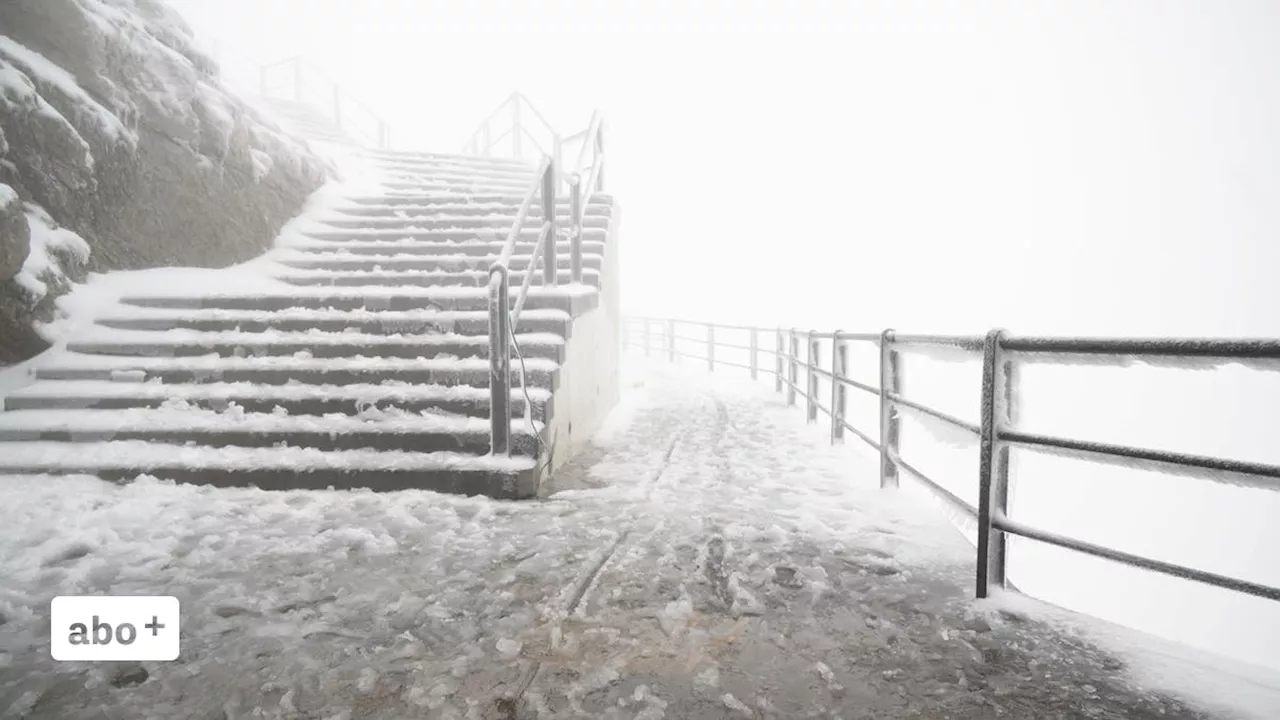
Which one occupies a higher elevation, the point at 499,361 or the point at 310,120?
the point at 310,120

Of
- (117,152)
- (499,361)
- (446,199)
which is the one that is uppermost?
(446,199)

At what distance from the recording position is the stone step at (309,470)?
3.97 meters

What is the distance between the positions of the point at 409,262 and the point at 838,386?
4805 mm

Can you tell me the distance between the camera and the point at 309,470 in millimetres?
4027

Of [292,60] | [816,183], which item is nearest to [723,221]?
[816,183]

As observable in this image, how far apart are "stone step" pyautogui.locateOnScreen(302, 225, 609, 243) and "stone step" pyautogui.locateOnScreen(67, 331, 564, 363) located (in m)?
2.50

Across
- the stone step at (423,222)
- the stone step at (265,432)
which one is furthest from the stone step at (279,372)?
the stone step at (423,222)

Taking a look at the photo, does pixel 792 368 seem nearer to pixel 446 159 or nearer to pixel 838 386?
pixel 838 386

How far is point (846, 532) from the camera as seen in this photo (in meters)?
3.38

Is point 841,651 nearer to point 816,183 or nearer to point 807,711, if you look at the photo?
point 807,711

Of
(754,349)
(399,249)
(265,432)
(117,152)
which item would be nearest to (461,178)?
(399,249)

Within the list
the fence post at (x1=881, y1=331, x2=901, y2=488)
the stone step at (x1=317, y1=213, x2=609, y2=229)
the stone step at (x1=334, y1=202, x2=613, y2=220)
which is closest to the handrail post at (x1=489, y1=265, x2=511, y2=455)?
the fence post at (x1=881, y1=331, x2=901, y2=488)

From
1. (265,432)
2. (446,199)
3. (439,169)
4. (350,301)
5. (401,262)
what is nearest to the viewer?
(265,432)

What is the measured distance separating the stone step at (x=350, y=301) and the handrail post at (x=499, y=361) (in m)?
1.54
